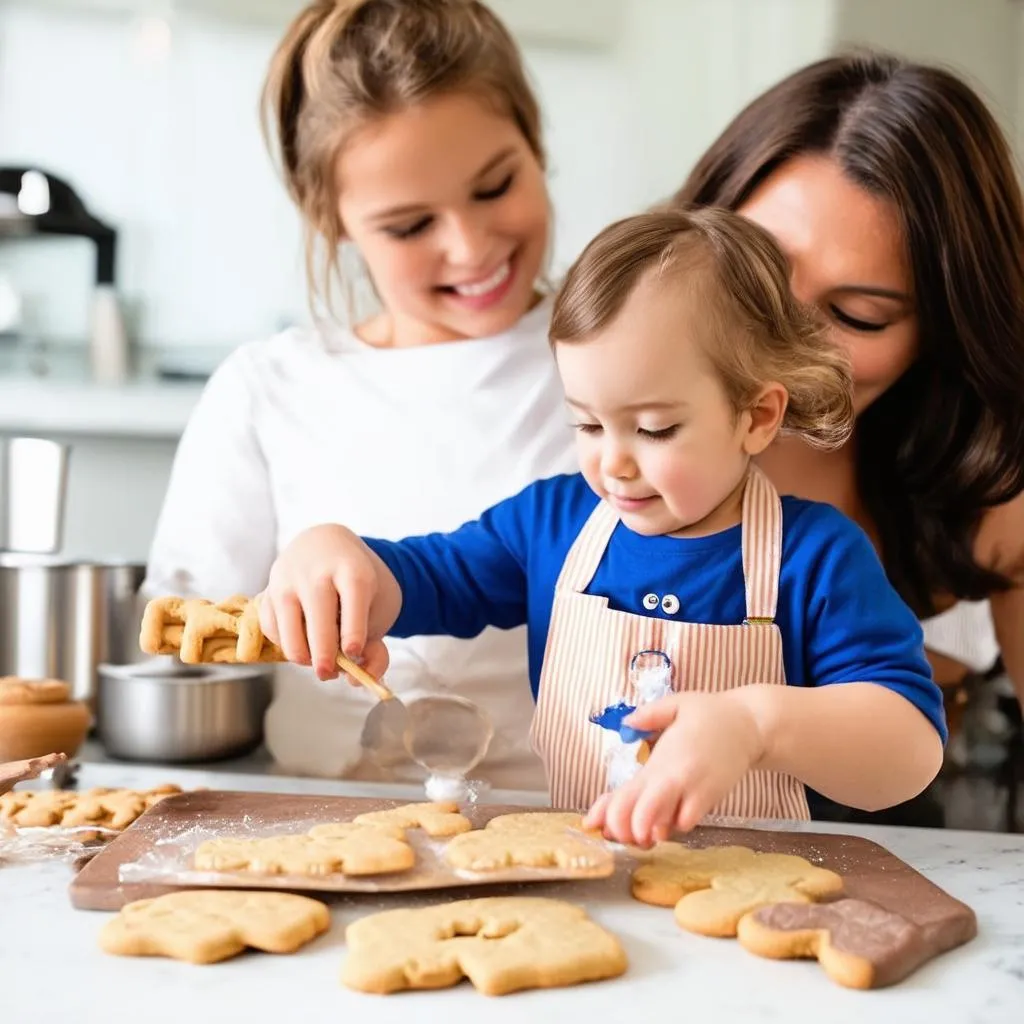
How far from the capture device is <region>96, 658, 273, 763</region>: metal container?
1.29 metres

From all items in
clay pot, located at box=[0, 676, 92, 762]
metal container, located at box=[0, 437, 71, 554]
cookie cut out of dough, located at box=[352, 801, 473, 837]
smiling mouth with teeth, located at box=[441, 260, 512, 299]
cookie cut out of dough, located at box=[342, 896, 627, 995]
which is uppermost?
smiling mouth with teeth, located at box=[441, 260, 512, 299]

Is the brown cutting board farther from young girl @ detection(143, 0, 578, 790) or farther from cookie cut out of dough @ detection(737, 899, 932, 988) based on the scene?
young girl @ detection(143, 0, 578, 790)

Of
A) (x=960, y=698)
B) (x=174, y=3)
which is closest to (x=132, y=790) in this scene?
(x=960, y=698)

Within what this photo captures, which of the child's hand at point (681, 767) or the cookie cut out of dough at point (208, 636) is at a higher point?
the cookie cut out of dough at point (208, 636)

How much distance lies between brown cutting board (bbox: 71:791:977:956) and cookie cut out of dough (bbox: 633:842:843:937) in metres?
0.02

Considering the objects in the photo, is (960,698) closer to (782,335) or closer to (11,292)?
(782,335)

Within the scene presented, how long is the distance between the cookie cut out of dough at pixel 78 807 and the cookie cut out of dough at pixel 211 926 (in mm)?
209

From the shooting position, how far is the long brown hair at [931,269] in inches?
46.0

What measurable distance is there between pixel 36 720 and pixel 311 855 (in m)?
0.44

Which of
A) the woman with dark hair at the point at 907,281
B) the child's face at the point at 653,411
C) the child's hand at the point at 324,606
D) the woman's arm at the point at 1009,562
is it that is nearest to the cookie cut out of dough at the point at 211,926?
the child's hand at the point at 324,606

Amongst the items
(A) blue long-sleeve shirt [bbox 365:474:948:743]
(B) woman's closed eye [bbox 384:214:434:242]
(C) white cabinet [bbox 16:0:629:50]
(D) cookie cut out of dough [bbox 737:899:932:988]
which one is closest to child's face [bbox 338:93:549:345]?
(B) woman's closed eye [bbox 384:214:434:242]

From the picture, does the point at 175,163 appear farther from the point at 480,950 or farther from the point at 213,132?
the point at 480,950

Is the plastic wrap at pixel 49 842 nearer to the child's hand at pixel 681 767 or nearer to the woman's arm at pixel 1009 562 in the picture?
the child's hand at pixel 681 767

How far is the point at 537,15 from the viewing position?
6.25 ft
